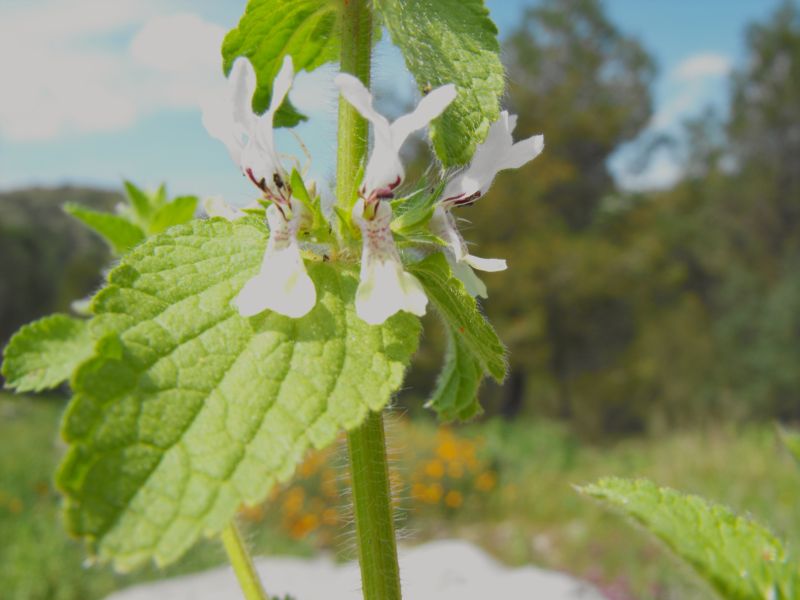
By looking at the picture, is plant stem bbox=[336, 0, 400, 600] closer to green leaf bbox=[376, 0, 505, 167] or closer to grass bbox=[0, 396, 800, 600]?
green leaf bbox=[376, 0, 505, 167]

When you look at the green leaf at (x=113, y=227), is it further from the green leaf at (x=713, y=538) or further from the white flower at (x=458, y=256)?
the green leaf at (x=713, y=538)

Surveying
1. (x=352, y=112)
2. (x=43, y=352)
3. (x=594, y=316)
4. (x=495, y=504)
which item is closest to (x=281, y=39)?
(x=352, y=112)

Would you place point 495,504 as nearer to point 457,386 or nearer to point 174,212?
point 174,212

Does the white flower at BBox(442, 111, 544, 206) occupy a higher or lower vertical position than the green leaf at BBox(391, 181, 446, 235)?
higher

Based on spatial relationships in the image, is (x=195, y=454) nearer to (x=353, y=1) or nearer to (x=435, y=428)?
(x=353, y=1)

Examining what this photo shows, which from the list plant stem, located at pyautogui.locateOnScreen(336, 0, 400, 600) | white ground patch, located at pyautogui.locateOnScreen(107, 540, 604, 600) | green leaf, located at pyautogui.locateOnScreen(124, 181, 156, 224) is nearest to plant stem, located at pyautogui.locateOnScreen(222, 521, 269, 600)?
plant stem, located at pyautogui.locateOnScreen(336, 0, 400, 600)
